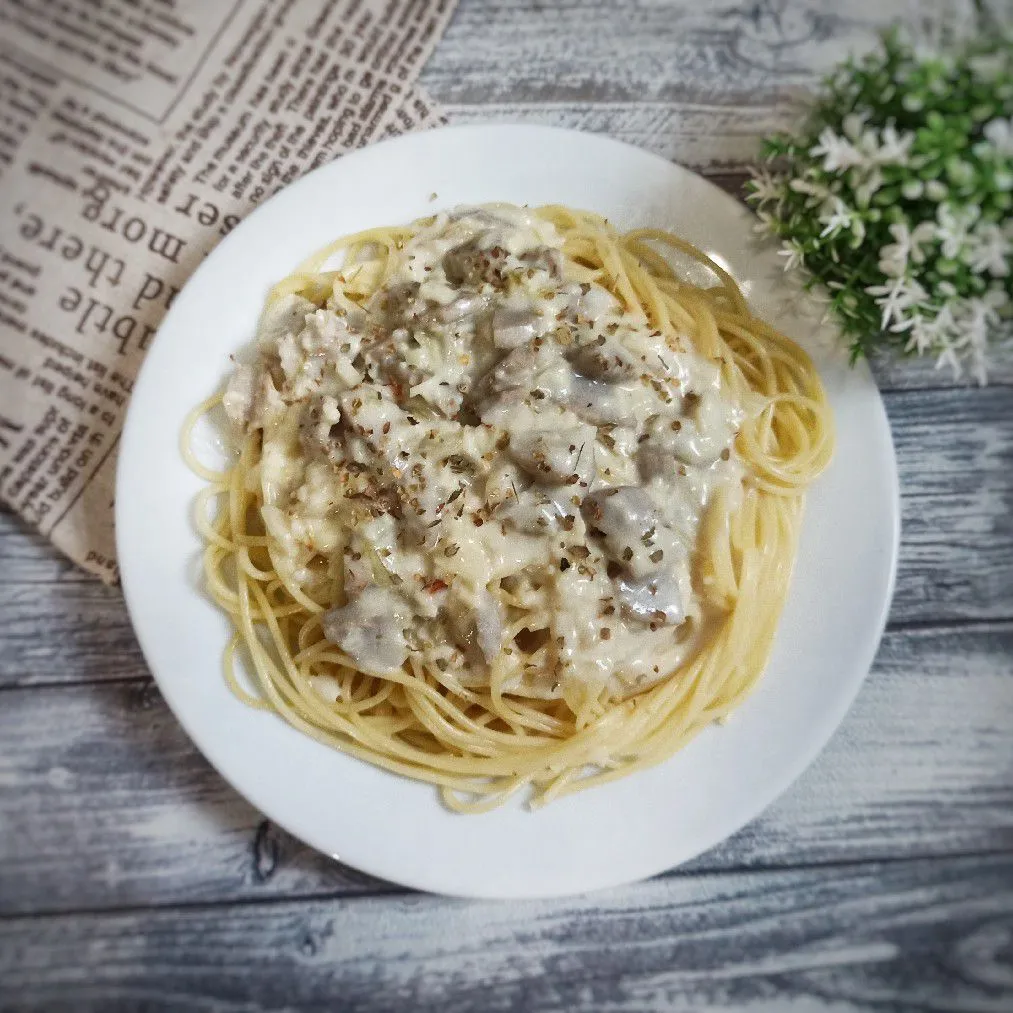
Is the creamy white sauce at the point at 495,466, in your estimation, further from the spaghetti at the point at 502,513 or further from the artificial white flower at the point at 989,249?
the artificial white flower at the point at 989,249

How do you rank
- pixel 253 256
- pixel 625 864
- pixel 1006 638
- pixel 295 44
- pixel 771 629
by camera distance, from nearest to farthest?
pixel 625 864 → pixel 771 629 → pixel 253 256 → pixel 1006 638 → pixel 295 44

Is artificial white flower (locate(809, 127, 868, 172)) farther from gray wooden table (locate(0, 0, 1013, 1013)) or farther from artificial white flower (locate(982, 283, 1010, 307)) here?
gray wooden table (locate(0, 0, 1013, 1013))

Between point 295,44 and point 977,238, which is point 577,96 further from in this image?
point 977,238

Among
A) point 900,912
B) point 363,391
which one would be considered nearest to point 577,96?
point 363,391

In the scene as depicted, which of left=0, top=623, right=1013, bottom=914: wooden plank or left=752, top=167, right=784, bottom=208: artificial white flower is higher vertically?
left=752, top=167, right=784, bottom=208: artificial white flower

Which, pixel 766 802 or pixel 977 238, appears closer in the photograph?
pixel 977 238

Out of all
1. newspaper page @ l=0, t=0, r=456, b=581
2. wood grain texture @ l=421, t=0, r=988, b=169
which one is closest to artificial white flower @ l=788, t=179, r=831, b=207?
wood grain texture @ l=421, t=0, r=988, b=169

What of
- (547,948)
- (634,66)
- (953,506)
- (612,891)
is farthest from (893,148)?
(547,948)
